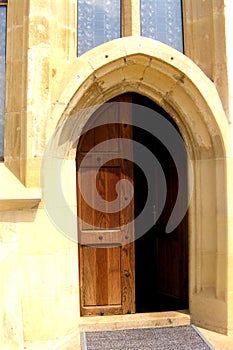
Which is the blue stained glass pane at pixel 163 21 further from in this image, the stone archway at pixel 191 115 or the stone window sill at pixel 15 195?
the stone window sill at pixel 15 195

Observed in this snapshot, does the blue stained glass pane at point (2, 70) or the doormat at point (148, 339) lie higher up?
the blue stained glass pane at point (2, 70)

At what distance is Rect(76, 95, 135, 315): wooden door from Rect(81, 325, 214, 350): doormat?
0.96 ft

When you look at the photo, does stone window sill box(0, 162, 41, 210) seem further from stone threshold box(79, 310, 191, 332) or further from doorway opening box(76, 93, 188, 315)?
stone threshold box(79, 310, 191, 332)

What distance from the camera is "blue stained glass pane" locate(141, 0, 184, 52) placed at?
3.61m

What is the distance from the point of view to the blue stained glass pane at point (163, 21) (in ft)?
11.8

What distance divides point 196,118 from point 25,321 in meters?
2.32

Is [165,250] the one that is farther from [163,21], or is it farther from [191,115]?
[163,21]

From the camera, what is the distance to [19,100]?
3.12 meters

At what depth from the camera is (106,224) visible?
362cm

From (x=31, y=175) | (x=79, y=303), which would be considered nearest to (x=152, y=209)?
(x=79, y=303)

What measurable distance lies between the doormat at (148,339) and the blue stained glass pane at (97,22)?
2.58 m

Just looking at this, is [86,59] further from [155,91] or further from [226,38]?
[226,38]

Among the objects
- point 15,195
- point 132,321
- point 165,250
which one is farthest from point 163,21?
point 132,321

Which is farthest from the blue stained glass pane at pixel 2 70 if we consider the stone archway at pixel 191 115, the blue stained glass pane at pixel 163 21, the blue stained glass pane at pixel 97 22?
the blue stained glass pane at pixel 163 21
